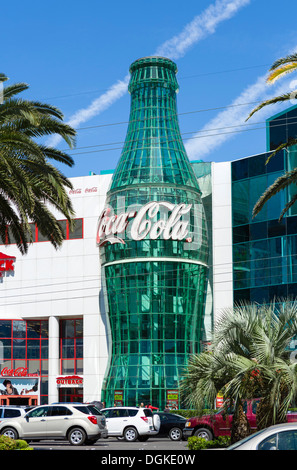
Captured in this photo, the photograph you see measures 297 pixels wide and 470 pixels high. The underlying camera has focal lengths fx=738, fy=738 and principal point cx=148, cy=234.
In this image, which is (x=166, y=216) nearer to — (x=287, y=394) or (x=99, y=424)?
(x=99, y=424)

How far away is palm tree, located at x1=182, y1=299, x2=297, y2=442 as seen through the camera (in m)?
19.7

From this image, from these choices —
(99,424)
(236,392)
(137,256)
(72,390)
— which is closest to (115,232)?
(137,256)

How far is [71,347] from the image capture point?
60438 millimetres

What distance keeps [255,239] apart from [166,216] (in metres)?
6.83

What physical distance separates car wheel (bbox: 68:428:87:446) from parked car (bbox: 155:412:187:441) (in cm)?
732

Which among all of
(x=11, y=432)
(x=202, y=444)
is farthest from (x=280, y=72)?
(x=11, y=432)

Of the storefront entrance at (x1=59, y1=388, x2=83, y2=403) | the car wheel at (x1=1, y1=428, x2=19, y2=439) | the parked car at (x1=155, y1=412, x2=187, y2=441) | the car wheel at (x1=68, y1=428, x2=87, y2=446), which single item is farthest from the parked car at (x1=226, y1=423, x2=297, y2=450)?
the storefront entrance at (x1=59, y1=388, x2=83, y2=403)

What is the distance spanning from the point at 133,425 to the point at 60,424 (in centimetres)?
517

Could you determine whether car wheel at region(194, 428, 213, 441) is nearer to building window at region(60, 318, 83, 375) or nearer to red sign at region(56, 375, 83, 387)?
red sign at region(56, 375, 83, 387)

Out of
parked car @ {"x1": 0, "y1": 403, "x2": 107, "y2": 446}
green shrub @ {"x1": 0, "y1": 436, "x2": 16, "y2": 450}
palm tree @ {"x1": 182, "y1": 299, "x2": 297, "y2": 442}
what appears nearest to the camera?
palm tree @ {"x1": 182, "y1": 299, "x2": 297, "y2": 442}

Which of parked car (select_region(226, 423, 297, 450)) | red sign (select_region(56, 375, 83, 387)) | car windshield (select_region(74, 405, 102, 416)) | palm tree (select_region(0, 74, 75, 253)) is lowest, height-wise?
red sign (select_region(56, 375, 83, 387))

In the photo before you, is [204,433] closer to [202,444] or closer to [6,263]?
[202,444]

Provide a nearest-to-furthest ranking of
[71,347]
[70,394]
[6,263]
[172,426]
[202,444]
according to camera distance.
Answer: [202,444]
[172,426]
[70,394]
[71,347]
[6,263]

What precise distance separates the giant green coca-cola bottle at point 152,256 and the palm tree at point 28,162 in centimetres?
2300
